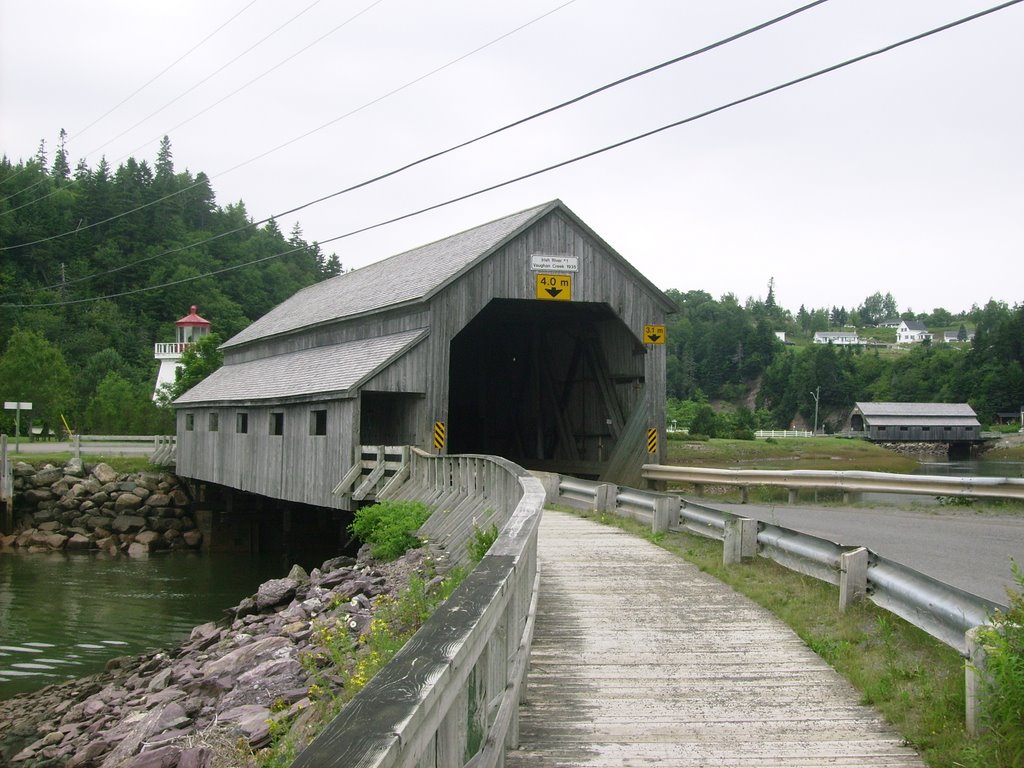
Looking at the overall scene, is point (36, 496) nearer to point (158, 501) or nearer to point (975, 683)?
point (158, 501)

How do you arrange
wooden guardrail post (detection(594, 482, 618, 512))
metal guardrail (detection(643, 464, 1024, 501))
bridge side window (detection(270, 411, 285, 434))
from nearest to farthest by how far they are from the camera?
metal guardrail (detection(643, 464, 1024, 501))
wooden guardrail post (detection(594, 482, 618, 512))
bridge side window (detection(270, 411, 285, 434))

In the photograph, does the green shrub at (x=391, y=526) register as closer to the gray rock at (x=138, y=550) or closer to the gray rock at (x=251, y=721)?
the gray rock at (x=251, y=721)

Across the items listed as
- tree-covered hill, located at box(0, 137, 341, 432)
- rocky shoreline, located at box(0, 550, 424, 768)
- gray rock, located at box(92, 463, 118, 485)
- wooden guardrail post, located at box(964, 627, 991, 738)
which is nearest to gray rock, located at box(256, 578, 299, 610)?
rocky shoreline, located at box(0, 550, 424, 768)

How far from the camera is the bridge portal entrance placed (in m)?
24.5

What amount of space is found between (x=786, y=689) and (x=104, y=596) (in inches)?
755

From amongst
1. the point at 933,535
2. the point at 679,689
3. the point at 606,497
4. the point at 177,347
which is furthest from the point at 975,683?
the point at 177,347

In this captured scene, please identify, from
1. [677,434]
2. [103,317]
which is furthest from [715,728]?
[103,317]

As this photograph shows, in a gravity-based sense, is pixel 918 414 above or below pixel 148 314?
below

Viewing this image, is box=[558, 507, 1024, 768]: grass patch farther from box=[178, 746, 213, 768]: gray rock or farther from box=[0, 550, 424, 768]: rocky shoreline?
box=[178, 746, 213, 768]: gray rock

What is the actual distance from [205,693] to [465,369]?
68.5 feet

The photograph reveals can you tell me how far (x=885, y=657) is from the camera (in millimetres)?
6742

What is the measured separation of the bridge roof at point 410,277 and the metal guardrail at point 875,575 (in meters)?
8.73

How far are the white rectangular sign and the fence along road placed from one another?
12654mm

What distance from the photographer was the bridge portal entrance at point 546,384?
80.3 feet
